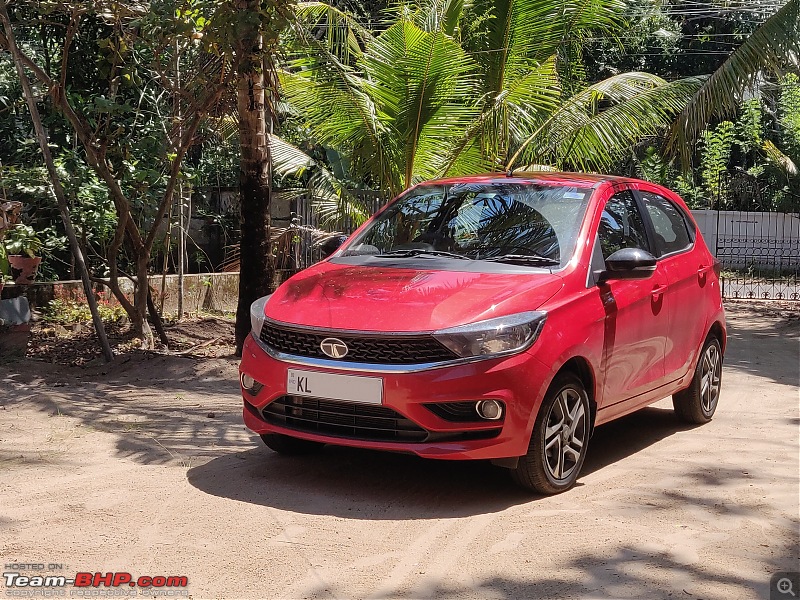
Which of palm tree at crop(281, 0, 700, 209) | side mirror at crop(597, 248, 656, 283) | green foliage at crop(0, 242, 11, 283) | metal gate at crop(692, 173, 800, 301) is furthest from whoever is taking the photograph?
metal gate at crop(692, 173, 800, 301)

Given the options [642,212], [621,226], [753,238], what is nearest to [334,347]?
[621,226]

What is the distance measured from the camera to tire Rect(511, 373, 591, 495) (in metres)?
5.29

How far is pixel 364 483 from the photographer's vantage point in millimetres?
5668

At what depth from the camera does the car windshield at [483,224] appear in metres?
5.95

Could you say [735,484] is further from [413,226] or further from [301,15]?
[301,15]

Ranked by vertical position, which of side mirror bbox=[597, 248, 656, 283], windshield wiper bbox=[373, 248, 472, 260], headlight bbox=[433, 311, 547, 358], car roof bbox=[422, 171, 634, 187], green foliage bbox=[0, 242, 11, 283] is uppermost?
car roof bbox=[422, 171, 634, 187]

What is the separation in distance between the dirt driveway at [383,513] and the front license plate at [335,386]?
58 cm

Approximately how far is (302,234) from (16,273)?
5.47m

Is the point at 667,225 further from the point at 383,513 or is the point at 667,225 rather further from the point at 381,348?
the point at 383,513

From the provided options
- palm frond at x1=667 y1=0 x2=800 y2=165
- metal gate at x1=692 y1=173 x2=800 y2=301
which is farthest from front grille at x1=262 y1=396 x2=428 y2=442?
metal gate at x1=692 y1=173 x2=800 y2=301

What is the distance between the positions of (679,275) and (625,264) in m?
1.06

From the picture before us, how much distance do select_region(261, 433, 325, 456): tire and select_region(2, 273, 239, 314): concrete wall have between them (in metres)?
6.42

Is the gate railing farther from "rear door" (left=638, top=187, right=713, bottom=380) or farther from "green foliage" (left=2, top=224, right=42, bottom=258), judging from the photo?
"green foliage" (left=2, top=224, right=42, bottom=258)

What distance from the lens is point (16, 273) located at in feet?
35.0
